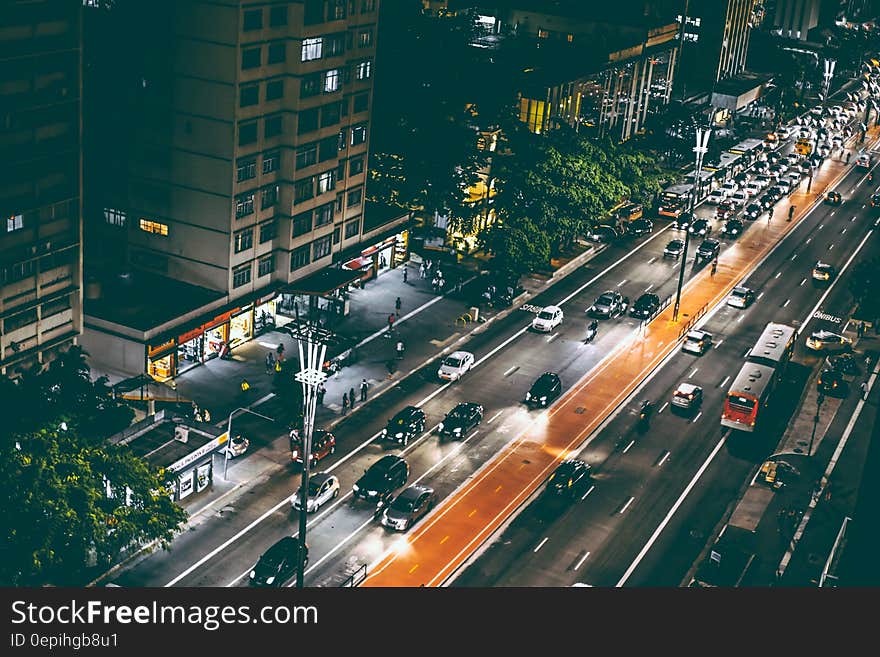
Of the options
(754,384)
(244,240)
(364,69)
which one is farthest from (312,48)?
(754,384)

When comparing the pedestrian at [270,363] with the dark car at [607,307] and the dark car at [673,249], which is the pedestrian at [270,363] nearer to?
the dark car at [607,307]

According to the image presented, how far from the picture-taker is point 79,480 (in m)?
67.4

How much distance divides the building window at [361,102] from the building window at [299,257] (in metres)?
14.3

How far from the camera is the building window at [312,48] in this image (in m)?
106

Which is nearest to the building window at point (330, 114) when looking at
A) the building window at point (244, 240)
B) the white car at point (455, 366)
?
the building window at point (244, 240)

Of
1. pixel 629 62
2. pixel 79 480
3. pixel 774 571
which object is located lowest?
pixel 774 571

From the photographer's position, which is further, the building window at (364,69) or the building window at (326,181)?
the building window at (364,69)

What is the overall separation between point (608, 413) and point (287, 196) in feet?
114

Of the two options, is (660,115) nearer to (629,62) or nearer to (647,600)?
(629,62)

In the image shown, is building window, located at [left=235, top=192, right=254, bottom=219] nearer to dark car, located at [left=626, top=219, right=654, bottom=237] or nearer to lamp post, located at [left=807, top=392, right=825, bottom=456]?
lamp post, located at [left=807, top=392, right=825, bottom=456]

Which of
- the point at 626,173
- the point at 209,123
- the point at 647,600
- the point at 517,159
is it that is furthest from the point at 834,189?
the point at 647,600

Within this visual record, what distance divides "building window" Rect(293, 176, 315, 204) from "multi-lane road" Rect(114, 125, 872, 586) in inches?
764

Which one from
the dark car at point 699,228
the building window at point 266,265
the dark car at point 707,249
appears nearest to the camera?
the building window at point 266,265

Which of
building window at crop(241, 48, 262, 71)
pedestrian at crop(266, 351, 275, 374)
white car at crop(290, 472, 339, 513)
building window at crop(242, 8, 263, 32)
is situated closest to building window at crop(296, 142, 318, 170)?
building window at crop(241, 48, 262, 71)
